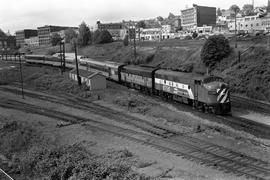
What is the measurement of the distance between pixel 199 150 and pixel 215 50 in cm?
3400

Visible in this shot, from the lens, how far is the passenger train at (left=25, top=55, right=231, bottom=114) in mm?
30297

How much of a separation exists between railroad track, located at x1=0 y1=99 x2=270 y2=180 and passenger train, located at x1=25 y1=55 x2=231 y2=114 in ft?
24.1

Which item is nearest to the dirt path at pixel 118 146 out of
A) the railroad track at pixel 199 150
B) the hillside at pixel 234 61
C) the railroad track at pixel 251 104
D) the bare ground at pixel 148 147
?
the bare ground at pixel 148 147

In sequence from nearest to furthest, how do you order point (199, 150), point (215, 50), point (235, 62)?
point (199, 150), point (235, 62), point (215, 50)

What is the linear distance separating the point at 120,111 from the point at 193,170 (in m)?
17.4

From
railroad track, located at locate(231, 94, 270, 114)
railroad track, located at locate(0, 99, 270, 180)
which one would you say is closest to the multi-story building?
railroad track, located at locate(231, 94, 270, 114)

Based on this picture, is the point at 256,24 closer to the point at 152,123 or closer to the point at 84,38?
the point at 84,38

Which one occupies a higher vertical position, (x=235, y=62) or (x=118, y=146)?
(x=235, y=62)

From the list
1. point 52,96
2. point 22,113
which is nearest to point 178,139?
point 22,113

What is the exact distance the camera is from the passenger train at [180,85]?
30297 mm

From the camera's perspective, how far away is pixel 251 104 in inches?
1383

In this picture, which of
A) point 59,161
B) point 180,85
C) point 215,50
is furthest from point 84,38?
point 59,161

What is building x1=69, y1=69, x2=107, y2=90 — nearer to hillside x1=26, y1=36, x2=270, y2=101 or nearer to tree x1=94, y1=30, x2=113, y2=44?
hillside x1=26, y1=36, x2=270, y2=101

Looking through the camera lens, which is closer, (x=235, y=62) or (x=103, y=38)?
(x=235, y=62)
